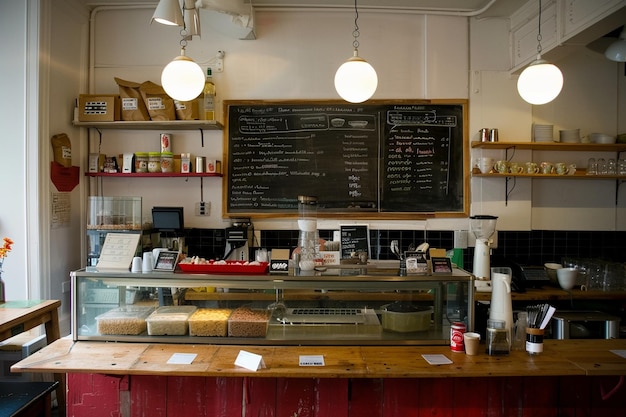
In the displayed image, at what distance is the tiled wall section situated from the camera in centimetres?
393

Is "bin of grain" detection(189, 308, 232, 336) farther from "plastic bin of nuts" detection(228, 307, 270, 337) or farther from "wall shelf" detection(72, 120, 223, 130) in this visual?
"wall shelf" detection(72, 120, 223, 130)

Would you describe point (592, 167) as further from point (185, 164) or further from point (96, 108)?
point (96, 108)

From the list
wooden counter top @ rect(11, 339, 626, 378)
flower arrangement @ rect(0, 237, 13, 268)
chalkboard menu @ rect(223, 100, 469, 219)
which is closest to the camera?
wooden counter top @ rect(11, 339, 626, 378)

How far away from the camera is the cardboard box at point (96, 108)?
12.0ft

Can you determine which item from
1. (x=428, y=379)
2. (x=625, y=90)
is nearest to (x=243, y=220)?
(x=428, y=379)

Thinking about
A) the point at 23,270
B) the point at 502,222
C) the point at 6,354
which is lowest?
the point at 6,354

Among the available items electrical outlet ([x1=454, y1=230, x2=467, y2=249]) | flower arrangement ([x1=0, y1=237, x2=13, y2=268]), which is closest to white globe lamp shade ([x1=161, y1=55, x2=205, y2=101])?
flower arrangement ([x1=0, y1=237, x2=13, y2=268])

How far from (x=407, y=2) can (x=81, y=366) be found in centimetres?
366

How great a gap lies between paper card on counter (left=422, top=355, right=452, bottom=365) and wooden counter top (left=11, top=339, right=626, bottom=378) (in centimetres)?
3

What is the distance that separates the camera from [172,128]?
3906 mm

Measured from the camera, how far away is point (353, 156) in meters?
3.93

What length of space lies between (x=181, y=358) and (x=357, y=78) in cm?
177

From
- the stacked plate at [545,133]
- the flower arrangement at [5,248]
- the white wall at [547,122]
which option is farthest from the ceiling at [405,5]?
the flower arrangement at [5,248]

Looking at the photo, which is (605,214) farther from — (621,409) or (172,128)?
(172,128)
